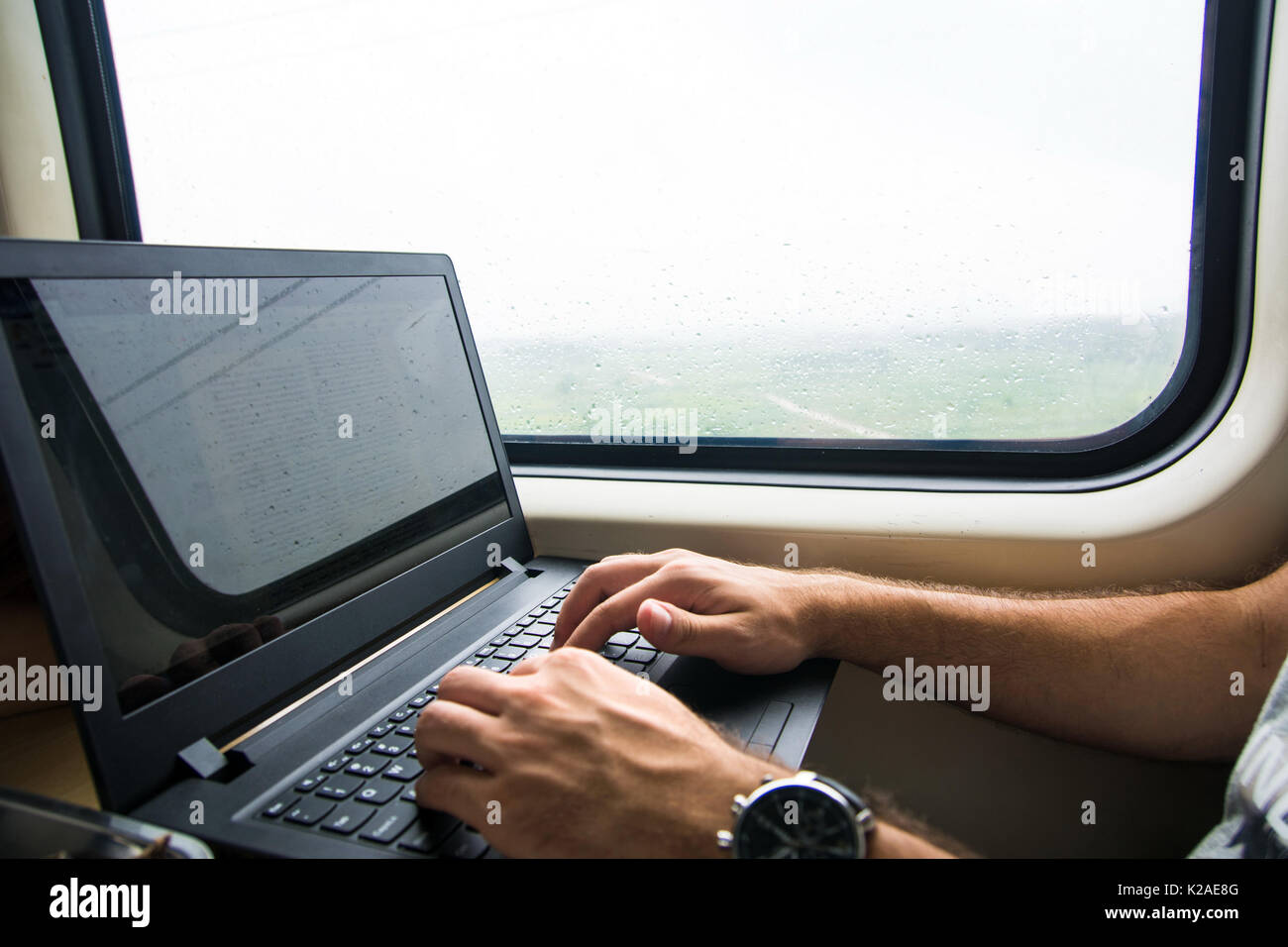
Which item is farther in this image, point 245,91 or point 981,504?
point 245,91

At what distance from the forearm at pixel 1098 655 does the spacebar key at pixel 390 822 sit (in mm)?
446

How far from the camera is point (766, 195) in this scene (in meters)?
1.18

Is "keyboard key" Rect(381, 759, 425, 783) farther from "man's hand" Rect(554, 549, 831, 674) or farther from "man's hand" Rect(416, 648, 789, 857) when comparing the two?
"man's hand" Rect(554, 549, 831, 674)

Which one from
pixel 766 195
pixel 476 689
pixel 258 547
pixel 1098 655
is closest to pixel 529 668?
pixel 476 689

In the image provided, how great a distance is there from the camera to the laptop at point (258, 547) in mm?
559

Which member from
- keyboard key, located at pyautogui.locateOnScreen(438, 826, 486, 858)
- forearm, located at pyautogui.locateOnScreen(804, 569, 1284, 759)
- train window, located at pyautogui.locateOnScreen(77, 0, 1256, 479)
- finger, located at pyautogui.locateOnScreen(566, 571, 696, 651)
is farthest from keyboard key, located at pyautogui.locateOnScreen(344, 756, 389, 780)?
train window, located at pyautogui.locateOnScreen(77, 0, 1256, 479)

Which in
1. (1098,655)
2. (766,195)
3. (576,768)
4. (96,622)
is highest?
(766,195)

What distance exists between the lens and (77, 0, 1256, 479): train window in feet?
3.50

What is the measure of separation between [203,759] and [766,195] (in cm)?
100

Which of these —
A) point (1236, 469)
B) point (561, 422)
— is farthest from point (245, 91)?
point (1236, 469)

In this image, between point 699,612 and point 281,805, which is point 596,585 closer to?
point 699,612

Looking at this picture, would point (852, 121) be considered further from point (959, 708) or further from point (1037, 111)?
point (959, 708)

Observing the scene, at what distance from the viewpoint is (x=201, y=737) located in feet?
2.05

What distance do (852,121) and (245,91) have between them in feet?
3.62
